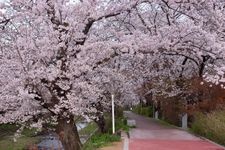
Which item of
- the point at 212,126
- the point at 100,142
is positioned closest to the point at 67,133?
the point at 100,142

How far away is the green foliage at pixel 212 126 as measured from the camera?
15.3m

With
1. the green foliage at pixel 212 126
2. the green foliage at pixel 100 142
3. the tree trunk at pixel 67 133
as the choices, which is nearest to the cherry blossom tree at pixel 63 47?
the tree trunk at pixel 67 133

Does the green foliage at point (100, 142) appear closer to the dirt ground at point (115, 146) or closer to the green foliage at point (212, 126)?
the dirt ground at point (115, 146)

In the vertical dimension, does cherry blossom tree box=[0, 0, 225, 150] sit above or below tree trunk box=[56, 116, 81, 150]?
above

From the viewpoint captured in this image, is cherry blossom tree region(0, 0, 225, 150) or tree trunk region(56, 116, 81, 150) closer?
cherry blossom tree region(0, 0, 225, 150)

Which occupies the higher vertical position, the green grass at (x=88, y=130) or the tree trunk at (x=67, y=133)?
the tree trunk at (x=67, y=133)

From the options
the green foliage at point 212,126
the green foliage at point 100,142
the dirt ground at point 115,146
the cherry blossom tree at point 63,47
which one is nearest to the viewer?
the cherry blossom tree at point 63,47

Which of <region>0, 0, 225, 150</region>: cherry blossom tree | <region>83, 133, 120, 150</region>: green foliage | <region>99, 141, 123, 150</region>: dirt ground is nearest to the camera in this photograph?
<region>0, 0, 225, 150</region>: cherry blossom tree

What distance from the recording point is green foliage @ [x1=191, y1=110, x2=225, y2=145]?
601 inches

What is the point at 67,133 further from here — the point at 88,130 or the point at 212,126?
the point at 88,130

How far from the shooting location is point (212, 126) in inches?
647

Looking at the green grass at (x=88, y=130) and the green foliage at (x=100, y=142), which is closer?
the green foliage at (x=100, y=142)

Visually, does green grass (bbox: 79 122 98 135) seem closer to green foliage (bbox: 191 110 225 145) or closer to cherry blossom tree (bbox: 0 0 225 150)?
green foliage (bbox: 191 110 225 145)

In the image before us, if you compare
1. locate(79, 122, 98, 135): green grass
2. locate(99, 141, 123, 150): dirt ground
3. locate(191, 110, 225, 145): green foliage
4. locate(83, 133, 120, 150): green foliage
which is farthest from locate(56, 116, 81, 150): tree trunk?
locate(79, 122, 98, 135): green grass
